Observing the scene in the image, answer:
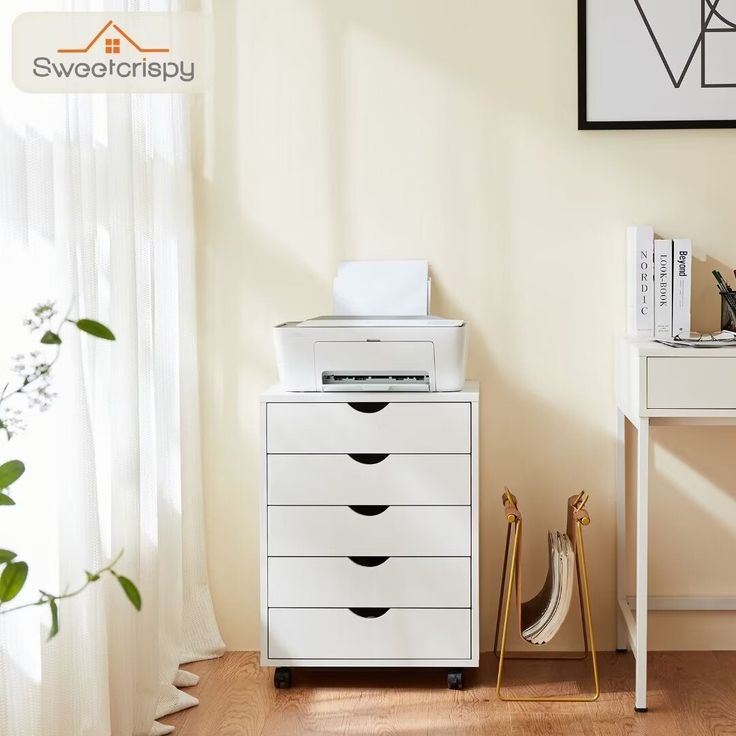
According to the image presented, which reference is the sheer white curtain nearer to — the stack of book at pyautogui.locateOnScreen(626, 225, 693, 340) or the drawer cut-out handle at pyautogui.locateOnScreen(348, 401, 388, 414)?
the drawer cut-out handle at pyautogui.locateOnScreen(348, 401, 388, 414)

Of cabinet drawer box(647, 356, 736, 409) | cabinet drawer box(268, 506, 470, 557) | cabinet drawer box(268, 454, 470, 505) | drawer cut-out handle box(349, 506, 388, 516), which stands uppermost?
cabinet drawer box(647, 356, 736, 409)

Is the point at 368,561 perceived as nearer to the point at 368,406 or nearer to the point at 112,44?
the point at 368,406

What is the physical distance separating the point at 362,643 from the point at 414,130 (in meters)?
1.38

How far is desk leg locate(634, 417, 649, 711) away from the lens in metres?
2.12

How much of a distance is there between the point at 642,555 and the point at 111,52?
174cm

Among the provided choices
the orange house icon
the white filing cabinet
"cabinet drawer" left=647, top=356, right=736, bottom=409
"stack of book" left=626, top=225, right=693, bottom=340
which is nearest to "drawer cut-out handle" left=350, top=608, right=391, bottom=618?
the white filing cabinet

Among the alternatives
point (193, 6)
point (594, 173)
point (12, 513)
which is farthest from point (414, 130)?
point (12, 513)

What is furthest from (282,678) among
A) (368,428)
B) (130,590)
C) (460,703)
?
(130,590)

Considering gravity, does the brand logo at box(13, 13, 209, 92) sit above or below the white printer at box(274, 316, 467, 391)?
above

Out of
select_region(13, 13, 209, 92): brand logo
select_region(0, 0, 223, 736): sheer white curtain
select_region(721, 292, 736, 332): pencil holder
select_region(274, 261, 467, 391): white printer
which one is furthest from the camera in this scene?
select_region(721, 292, 736, 332): pencil holder

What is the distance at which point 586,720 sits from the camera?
2.16 meters

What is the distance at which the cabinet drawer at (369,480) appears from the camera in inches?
88.1

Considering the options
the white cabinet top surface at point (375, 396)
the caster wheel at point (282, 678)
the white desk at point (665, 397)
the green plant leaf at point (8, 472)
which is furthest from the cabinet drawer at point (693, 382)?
the green plant leaf at point (8, 472)

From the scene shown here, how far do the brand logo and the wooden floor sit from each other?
1.48 metres
